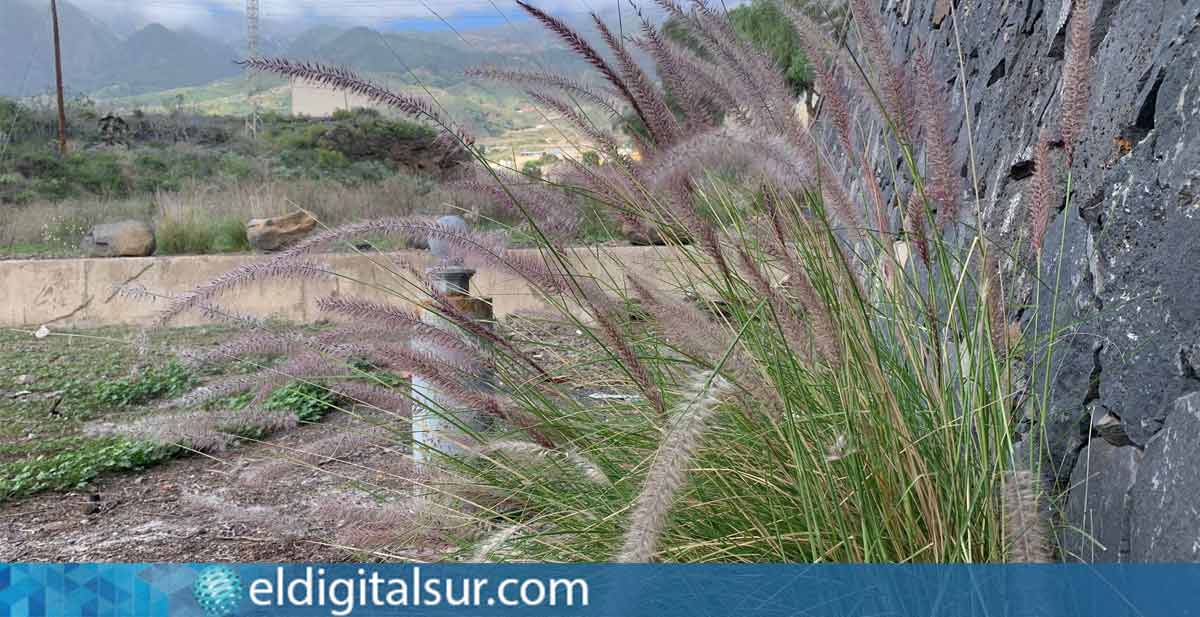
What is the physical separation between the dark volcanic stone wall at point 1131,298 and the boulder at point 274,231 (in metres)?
6.70

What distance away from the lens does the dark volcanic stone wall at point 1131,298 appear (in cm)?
122

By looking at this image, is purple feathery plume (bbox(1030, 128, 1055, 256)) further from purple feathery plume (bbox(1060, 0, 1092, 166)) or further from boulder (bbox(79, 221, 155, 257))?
boulder (bbox(79, 221, 155, 257))

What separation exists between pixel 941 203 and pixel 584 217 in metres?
0.65

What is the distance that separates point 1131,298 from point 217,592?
5.32 ft

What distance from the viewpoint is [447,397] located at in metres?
1.73

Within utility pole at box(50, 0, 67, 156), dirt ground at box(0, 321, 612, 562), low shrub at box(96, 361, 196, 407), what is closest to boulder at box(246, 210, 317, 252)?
low shrub at box(96, 361, 196, 407)

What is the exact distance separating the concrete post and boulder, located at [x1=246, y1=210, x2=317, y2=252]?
545cm

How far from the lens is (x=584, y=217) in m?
1.83

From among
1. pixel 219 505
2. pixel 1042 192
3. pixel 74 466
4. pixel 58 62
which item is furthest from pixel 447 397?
pixel 58 62

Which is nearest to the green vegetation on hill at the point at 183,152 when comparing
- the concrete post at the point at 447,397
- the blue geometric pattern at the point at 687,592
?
the concrete post at the point at 447,397

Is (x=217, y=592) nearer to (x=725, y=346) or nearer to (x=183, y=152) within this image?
(x=725, y=346)

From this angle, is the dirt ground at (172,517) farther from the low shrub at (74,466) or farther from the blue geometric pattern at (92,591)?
the blue geometric pattern at (92,591)

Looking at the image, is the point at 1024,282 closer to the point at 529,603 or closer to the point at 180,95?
the point at 529,603

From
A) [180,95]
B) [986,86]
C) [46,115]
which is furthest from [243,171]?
[986,86]
